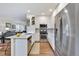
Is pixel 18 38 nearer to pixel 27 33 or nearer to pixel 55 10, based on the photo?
pixel 27 33

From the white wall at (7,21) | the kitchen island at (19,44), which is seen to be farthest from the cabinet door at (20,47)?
the white wall at (7,21)

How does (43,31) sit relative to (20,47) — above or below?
above

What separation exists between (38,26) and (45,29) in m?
0.21

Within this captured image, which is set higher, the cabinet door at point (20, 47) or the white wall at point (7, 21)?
the white wall at point (7, 21)

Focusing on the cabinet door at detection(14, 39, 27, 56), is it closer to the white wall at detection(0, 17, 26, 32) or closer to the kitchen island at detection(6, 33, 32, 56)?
the kitchen island at detection(6, 33, 32, 56)

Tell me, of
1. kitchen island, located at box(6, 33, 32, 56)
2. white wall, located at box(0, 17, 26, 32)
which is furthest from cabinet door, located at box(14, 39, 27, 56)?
white wall, located at box(0, 17, 26, 32)

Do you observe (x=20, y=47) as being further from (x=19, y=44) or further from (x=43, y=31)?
(x=43, y=31)

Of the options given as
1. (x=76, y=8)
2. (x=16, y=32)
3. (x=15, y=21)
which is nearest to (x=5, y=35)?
(x=16, y=32)

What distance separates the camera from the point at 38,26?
131 inches

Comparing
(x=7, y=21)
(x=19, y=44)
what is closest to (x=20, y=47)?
(x=19, y=44)

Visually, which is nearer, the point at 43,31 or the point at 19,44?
the point at 19,44

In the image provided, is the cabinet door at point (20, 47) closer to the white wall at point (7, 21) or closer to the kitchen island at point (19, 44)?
the kitchen island at point (19, 44)

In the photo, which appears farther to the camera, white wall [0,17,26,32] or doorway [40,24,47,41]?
doorway [40,24,47,41]

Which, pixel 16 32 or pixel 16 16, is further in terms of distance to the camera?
pixel 16 32
